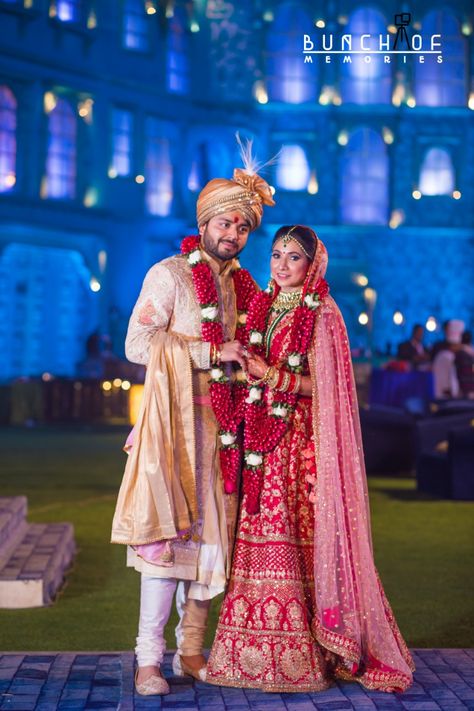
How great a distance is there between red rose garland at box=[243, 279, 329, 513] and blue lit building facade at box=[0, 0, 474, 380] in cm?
2120

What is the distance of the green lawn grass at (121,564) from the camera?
6.10m

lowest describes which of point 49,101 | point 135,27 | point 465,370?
point 465,370

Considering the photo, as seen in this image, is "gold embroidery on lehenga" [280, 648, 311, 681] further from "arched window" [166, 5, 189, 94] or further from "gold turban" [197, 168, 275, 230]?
"arched window" [166, 5, 189, 94]

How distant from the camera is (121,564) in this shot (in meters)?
7.93

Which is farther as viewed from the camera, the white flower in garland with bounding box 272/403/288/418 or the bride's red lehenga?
the white flower in garland with bounding box 272/403/288/418

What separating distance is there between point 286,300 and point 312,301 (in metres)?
0.14

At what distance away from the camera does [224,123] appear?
105ft

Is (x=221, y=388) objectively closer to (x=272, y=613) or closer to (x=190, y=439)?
(x=190, y=439)

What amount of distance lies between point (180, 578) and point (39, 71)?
23152mm

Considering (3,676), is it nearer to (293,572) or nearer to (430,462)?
(293,572)

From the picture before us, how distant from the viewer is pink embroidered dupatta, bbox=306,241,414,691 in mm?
4809

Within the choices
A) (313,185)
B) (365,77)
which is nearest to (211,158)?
(313,185)

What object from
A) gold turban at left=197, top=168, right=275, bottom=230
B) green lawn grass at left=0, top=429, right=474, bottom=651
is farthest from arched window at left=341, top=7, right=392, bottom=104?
gold turban at left=197, top=168, right=275, bottom=230

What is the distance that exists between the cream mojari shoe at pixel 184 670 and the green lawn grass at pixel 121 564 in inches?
31.6
